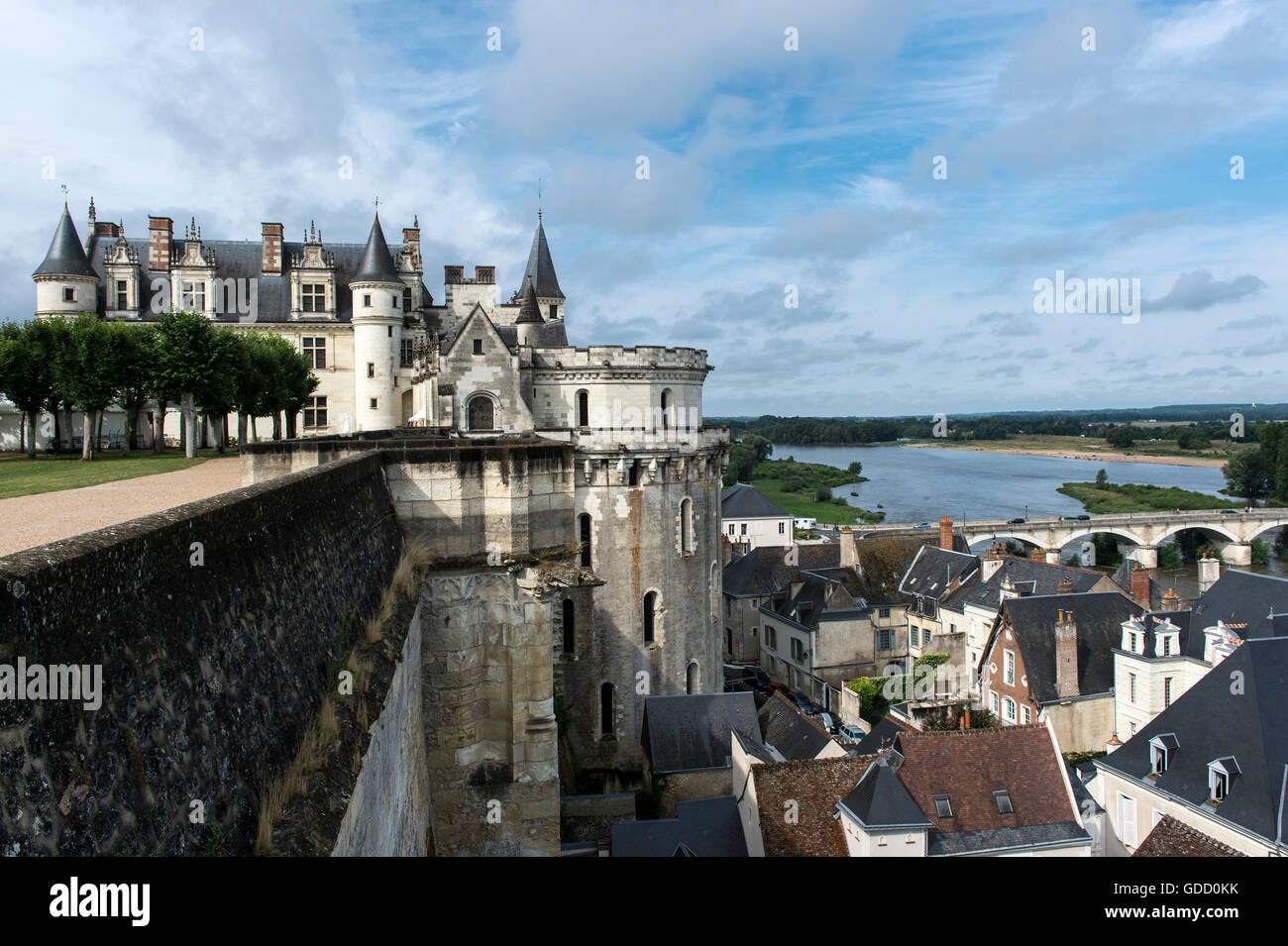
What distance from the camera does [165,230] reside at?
45469 millimetres

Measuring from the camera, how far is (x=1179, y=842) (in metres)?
16.1

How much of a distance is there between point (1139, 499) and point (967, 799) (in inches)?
3568

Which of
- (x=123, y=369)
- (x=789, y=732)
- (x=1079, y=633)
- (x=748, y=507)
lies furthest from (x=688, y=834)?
(x=748, y=507)

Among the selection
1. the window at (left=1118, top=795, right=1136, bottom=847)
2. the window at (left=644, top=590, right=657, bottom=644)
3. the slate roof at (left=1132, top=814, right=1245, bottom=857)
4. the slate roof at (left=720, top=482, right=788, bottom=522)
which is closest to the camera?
the slate roof at (left=1132, top=814, right=1245, bottom=857)

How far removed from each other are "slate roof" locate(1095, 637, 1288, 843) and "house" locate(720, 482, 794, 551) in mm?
38250

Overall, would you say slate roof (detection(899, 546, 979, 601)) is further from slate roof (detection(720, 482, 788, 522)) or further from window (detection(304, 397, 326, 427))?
window (detection(304, 397, 326, 427))

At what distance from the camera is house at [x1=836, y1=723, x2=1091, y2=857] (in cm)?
1667

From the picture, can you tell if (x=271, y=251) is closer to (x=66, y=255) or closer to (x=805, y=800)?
(x=66, y=255)

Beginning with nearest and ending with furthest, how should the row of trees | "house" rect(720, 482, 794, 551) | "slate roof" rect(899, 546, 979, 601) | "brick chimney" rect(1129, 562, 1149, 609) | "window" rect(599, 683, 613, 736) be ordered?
1. "window" rect(599, 683, 613, 736)
2. the row of trees
3. "brick chimney" rect(1129, 562, 1149, 609)
4. "slate roof" rect(899, 546, 979, 601)
5. "house" rect(720, 482, 794, 551)

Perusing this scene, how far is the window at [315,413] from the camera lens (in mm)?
46406

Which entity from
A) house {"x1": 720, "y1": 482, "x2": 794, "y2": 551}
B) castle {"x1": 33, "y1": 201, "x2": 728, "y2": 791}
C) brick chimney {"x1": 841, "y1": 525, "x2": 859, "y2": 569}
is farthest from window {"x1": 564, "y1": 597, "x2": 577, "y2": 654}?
house {"x1": 720, "y1": 482, "x2": 794, "y2": 551}
